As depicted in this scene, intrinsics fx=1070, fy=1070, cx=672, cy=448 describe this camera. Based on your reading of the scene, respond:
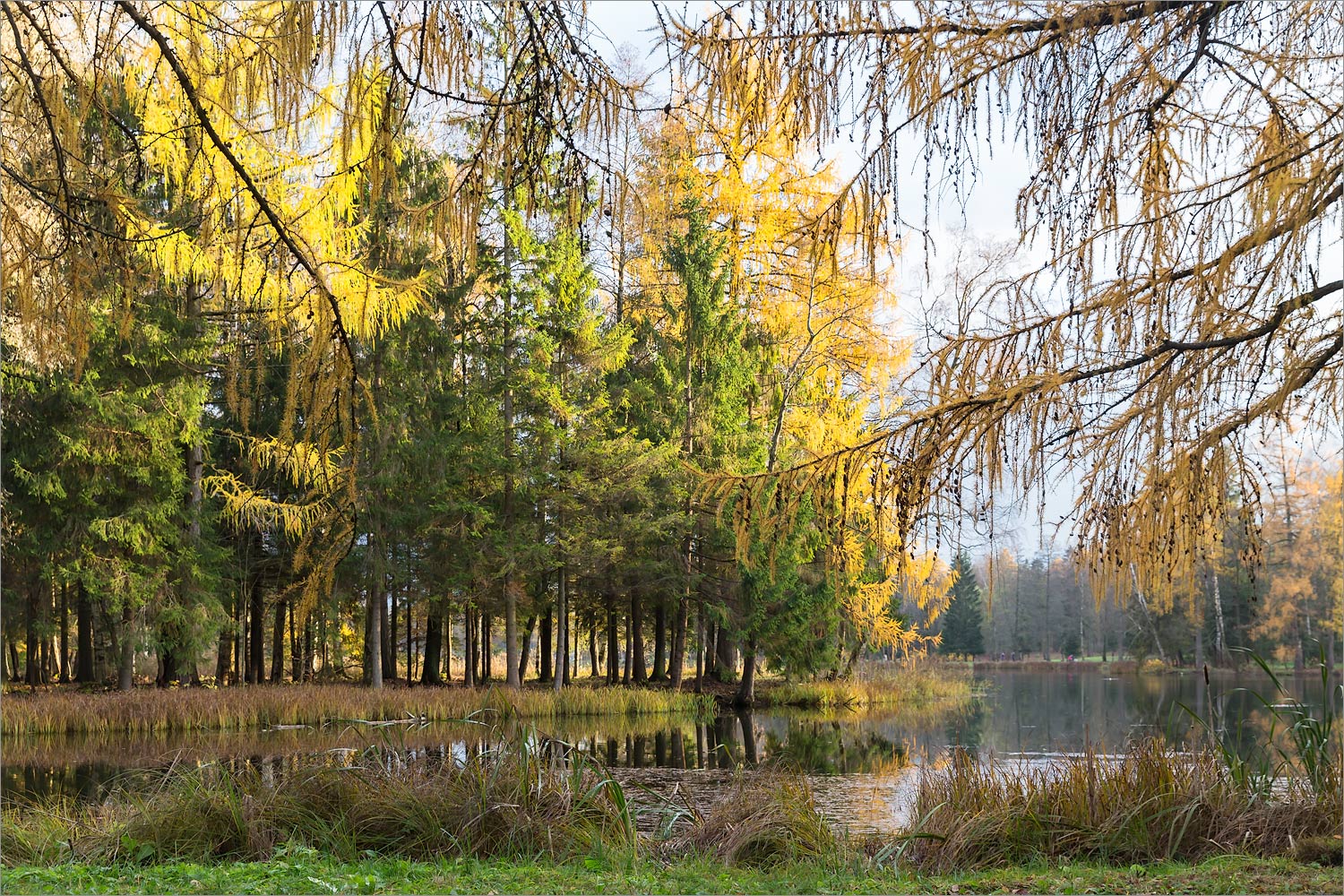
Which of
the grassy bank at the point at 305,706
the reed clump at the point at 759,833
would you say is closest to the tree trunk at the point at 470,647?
the grassy bank at the point at 305,706

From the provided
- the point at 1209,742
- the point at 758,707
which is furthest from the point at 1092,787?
the point at 758,707

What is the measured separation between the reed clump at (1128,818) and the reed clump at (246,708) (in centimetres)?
804

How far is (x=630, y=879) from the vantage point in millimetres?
4523

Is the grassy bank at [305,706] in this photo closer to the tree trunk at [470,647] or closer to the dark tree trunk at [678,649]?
the dark tree trunk at [678,649]

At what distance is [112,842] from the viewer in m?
5.37

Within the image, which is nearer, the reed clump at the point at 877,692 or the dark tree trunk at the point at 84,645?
the reed clump at the point at 877,692

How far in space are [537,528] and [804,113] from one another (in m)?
15.2

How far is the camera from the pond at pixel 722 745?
25.9 feet

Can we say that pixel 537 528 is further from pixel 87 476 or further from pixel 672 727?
pixel 87 476

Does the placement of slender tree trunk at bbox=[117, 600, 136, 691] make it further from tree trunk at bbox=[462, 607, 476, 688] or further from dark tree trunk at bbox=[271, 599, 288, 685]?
tree trunk at bbox=[462, 607, 476, 688]

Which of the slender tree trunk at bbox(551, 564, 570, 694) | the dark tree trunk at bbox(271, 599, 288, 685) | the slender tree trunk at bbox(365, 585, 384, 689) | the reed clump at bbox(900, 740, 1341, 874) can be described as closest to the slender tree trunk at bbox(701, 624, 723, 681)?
the slender tree trunk at bbox(551, 564, 570, 694)

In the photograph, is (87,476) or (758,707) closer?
(87,476)

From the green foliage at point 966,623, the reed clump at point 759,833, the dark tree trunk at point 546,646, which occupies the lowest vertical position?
the green foliage at point 966,623

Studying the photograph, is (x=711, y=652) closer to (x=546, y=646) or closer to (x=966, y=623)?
(x=546, y=646)
